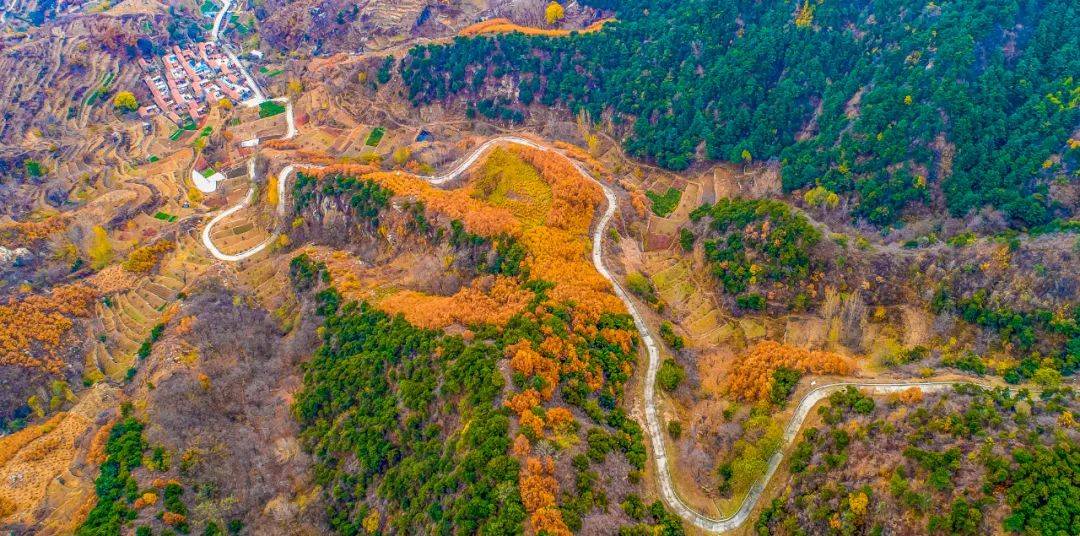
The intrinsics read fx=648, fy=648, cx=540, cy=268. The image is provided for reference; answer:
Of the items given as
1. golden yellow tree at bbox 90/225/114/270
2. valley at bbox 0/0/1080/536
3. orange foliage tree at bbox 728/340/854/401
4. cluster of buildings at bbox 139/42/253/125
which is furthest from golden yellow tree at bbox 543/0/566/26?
golden yellow tree at bbox 90/225/114/270

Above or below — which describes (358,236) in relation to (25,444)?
above

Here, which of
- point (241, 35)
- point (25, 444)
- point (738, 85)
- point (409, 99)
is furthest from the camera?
point (241, 35)

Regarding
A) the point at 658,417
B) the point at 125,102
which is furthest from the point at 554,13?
the point at 658,417

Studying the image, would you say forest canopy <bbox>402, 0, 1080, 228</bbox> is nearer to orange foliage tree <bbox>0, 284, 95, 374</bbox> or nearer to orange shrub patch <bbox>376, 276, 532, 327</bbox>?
orange shrub patch <bbox>376, 276, 532, 327</bbox>

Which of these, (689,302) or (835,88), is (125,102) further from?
(835,88)

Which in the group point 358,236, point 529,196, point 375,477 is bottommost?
point 375,477

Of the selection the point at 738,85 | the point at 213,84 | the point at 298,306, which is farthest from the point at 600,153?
the point at 213,84

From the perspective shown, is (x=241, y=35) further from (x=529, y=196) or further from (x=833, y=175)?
(x=833, y=175)
